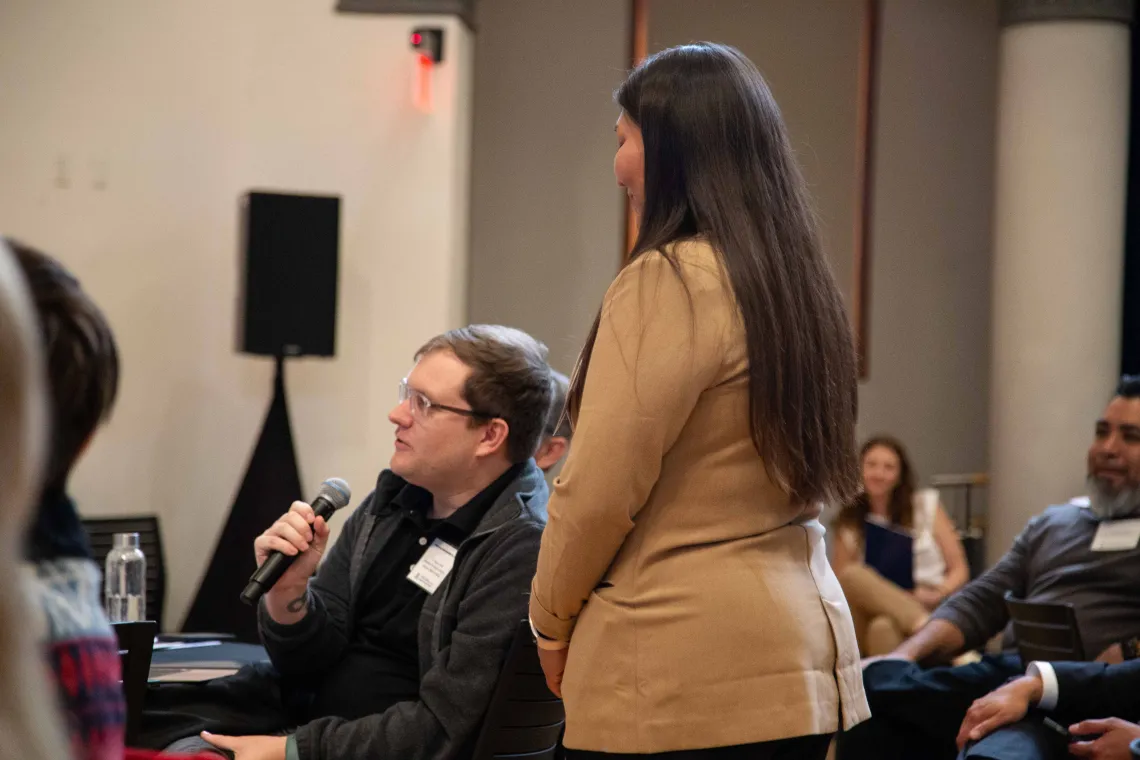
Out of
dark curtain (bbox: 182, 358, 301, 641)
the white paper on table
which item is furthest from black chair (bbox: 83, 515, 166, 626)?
the white paper on table

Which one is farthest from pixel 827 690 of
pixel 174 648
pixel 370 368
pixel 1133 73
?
pixel 1133 73

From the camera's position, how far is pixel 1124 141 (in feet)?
19.4

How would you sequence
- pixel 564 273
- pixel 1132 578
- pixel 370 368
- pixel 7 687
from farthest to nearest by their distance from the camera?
1. pixel 564 273
2. pixel 370 368
3. pixel 1132 578
4. pixel 7 687

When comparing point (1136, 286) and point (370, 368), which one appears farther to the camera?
point (1136, 286)

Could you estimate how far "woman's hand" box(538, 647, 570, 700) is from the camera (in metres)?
1.67

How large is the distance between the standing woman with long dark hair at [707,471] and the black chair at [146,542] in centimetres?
360

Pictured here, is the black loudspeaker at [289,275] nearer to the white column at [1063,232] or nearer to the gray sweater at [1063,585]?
the gray sweater at [1063,585]

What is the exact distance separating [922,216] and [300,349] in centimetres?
347

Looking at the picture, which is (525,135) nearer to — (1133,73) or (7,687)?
(1133,73)

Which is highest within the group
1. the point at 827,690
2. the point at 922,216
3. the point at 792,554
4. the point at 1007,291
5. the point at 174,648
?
the point at 922,216

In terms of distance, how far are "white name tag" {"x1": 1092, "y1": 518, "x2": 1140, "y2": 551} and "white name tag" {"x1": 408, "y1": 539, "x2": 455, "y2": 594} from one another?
2.01 meters

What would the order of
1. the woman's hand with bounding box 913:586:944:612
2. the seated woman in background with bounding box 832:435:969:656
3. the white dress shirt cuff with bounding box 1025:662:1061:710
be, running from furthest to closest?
the seated woman in background with bounding box 832:435:969:656
the woman's hand with bounding box 913:586:944:612
the white dress shirt cuff with bounding box 1025:662:1061:710

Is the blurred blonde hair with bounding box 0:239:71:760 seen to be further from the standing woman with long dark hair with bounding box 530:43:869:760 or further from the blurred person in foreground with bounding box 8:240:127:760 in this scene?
the standing woman with long dark hair with bounding box 530:43:869:760

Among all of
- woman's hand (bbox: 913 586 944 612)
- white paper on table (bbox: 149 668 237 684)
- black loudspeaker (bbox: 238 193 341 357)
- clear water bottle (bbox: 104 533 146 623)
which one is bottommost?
woman's hand (bbox: 913 586 944 612)
